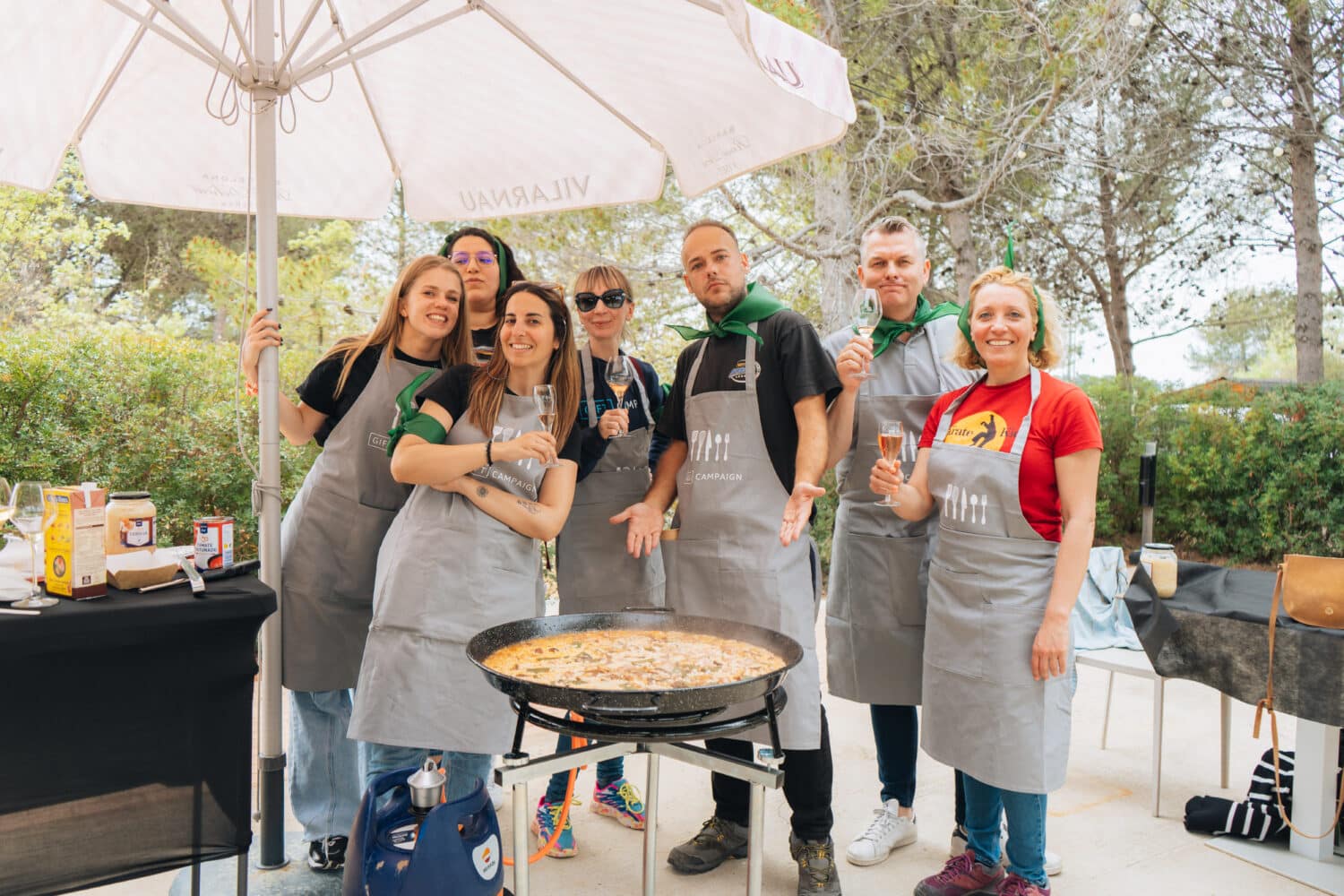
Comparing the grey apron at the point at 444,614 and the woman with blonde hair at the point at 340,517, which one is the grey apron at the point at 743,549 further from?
the woman with blonde hair at the point at 340,517

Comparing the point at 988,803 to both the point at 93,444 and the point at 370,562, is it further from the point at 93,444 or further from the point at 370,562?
the point at 93,444

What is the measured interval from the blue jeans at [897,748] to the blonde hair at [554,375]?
1.44m

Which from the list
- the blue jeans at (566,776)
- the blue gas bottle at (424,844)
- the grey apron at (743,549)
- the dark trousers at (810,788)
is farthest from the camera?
the blue jeans at (566,776)

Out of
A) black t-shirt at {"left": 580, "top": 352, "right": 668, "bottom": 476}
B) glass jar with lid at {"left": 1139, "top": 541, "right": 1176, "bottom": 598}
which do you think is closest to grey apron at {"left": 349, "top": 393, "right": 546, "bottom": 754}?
black t-shirt at {"left": 580, "top": 352, "right": 668, "bottom": 476}

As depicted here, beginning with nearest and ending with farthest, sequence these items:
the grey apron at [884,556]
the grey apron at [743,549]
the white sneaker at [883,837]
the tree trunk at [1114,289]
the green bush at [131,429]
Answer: the grey apron at [743,549] → the grey apron at [884,556] → the white sneaker at [883,837] → the green bush at [131,429] → the tree trunk at [1114,289]

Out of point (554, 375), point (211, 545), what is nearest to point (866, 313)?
point (554, 375)

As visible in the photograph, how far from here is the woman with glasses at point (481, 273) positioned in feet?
10.5

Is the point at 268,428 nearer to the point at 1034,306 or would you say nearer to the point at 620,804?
the point at 620,804

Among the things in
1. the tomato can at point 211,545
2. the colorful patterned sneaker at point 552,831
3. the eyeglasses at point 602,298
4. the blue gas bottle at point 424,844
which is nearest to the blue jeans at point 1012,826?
the colorful patterned sneaker at point 552,831

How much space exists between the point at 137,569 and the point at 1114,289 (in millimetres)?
11803

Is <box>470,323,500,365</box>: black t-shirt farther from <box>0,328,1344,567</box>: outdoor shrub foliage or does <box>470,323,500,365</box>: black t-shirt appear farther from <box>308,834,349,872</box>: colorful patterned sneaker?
<box>0,328,1344,567</box>: outdoor shrub foliage

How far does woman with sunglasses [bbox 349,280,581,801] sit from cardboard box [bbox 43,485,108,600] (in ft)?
2.31

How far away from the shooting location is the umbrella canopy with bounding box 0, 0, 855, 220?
2.82 metres

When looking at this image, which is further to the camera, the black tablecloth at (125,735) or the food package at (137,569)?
the food package at (137,569)
